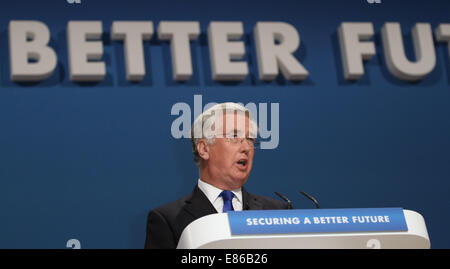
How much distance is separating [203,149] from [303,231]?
1480 millimetres

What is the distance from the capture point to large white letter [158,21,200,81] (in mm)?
4395

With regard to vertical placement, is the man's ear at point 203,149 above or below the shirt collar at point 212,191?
above

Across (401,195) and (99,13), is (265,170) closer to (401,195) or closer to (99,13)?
(401,195)

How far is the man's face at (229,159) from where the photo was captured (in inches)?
128

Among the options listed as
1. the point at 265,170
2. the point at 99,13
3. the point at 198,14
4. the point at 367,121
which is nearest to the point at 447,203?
the point at 367,121

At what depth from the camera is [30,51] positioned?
4.28 meters

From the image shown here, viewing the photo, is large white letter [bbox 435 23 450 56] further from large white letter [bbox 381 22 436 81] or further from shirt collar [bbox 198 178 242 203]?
shirt collar [bbox 198 178 242 203]

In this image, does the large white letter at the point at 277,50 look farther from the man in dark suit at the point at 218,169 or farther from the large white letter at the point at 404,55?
the man in dark suit at the point at 218,169

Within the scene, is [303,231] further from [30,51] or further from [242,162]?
[30,51]

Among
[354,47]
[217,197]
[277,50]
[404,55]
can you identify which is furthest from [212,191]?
[404,55]

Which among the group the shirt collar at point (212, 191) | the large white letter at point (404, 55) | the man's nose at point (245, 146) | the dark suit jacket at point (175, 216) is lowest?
the dark suit jacket at point (175, 216)

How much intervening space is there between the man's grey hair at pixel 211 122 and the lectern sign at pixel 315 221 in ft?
3.94

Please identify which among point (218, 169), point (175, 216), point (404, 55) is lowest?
point (175, 216)

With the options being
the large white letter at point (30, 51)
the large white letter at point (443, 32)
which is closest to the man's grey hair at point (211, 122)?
the large white letter at point (30, 51)
